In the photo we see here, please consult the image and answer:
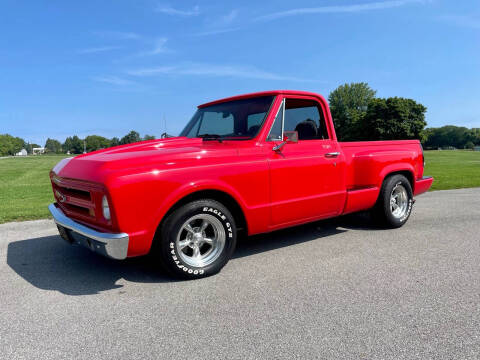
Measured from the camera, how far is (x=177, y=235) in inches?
124

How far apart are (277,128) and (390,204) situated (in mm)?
2446

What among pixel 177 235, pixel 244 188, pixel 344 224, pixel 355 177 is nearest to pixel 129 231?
pixel 177 235

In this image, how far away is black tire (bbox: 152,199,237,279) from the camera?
3.13 m

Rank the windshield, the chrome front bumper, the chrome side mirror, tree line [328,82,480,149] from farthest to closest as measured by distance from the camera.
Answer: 1. tree line [328,82,480,149]
2. the windshield
3. the chrome side mirror
4. the chrome front bumper

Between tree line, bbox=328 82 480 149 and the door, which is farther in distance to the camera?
tree line, bbox=328 82 480 149

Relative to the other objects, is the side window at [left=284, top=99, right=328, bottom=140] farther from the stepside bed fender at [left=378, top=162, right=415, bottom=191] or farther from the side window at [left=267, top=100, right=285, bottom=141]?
the stepside bed fender at [left=378, top=162, right=415, bottom=191]

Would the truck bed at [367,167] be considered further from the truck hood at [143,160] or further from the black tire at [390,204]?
the truck hood at [143,160]

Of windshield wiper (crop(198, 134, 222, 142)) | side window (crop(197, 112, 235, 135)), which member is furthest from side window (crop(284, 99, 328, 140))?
windshield wiper (crop(198, 134, 222, 142))

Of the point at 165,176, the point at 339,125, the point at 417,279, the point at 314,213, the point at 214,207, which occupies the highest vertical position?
the point at 339,125

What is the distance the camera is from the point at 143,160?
3020mm

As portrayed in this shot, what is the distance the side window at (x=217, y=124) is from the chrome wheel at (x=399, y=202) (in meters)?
2.94

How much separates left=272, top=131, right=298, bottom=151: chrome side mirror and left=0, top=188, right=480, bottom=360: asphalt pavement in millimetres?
1296

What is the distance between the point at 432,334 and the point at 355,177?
8.61ft

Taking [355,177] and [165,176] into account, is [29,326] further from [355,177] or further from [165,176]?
[355,177]
